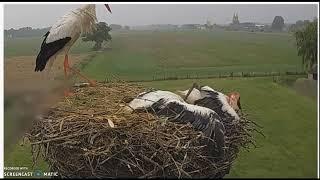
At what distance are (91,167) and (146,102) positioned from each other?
524mm

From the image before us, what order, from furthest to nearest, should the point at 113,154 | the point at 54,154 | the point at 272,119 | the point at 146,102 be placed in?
the point at 272,119, the point at 146,102, the point at 54,154, the point at 113,154

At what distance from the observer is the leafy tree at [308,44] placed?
138 inches

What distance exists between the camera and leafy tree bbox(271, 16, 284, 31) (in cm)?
333

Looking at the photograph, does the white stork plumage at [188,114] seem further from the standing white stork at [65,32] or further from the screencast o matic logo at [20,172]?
the screencast o matic logo at [20,172]

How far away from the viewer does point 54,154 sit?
2359 millimetres

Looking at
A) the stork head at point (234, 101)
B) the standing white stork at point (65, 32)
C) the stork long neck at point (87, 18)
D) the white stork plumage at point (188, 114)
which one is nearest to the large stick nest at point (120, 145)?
the white stork plumage at point (188, 114)

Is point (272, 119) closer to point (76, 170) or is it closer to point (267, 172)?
point (267, 172)

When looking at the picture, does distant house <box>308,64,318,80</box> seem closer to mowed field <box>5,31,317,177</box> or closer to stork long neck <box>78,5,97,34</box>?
mowed field <box>5,31,317,177</box>

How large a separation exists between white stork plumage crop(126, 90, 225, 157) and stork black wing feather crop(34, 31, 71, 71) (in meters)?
0.64

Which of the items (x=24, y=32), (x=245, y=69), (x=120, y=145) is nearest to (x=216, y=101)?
(x=120, y=145)

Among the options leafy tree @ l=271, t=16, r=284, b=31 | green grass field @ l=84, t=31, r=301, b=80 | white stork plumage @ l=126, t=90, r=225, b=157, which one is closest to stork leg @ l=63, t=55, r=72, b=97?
green grass field @ l=84, t=31, r=301, b=80

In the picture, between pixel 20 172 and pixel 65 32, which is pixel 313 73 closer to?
Answer: pixel 65 32

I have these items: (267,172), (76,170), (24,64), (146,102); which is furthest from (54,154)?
(267,172)

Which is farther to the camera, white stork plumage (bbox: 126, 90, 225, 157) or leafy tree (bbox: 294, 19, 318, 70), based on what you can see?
leafy tree (bbox: 294, 19, 318, 70)
